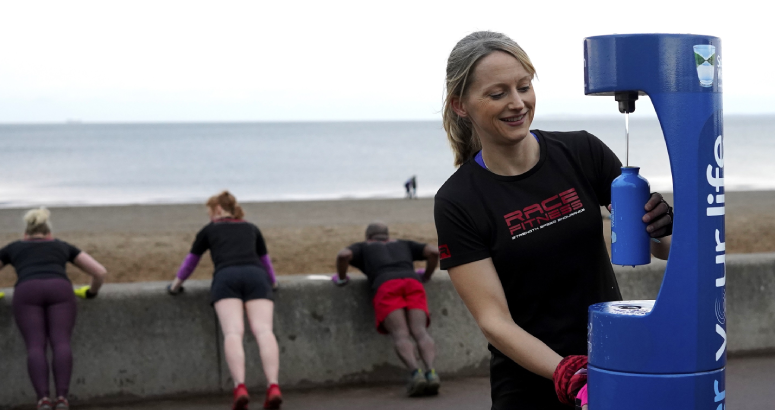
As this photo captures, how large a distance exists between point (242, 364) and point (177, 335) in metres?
0.66

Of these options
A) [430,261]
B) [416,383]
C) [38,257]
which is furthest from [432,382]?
[38,257]

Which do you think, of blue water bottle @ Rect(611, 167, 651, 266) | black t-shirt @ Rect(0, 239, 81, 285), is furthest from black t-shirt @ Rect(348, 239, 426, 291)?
blue water bottle @ Rect(611, 167, 651, 266)

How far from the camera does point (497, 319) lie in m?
2.46

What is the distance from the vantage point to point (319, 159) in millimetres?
68500

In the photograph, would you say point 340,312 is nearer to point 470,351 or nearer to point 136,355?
point 470,351

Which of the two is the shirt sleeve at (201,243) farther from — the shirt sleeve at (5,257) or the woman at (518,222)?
the woman at (518,222)

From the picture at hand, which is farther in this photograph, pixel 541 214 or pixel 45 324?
pixel 45 324

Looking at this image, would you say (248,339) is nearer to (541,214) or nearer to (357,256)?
(357,256)

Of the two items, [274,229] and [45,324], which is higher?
[45,324]

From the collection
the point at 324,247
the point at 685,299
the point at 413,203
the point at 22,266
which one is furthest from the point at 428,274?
the point at 413,203

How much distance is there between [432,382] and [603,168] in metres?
3.93

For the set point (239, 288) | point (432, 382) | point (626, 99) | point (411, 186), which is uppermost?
point (626, 99)

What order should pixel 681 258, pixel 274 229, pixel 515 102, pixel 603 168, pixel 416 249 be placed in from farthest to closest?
1. pixel 274 229
2. pixel 416 249
3. pixel 603 168
4. pixel 515 102
5. pixel 681 258

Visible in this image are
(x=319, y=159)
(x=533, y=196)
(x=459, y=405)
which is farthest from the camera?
(x=319, y=159)
